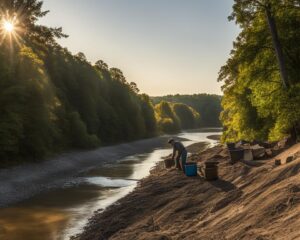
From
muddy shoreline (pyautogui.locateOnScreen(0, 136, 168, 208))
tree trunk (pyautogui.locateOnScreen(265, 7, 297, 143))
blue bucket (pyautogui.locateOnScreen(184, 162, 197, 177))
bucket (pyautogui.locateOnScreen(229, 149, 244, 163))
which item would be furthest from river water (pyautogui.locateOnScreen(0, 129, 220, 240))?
tree trunk (pyautogui.locateOnScreen(265, 7, 297, 143))

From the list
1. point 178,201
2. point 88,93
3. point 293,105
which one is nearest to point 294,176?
point 178,201

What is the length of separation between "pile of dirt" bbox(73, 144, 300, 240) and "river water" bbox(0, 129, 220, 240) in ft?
6.34

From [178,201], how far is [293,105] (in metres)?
11.3

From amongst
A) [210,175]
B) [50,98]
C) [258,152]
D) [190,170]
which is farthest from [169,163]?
[50,98]

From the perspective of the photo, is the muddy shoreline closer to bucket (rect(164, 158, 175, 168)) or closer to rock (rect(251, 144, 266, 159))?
bucket (rect(164, 158, 175, 168))

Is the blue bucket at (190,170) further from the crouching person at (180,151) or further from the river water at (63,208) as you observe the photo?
the river water at (63,208)

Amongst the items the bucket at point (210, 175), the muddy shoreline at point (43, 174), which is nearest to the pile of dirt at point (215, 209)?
the bucket at point (210, 175)

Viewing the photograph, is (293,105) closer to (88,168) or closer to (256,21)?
(256,21)

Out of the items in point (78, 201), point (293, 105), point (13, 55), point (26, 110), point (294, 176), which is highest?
point (13, 55)

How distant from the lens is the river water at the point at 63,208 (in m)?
17.5

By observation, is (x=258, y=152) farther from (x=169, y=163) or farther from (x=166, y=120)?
(x=166, y=120)

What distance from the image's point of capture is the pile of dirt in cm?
1023

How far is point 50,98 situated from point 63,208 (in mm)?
21176

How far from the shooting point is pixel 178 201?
53.8 ft
